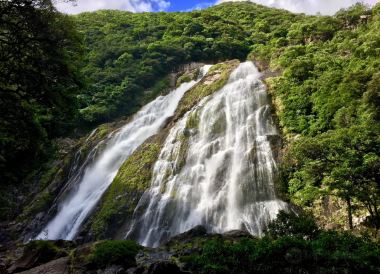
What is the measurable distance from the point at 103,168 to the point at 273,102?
1583 cm

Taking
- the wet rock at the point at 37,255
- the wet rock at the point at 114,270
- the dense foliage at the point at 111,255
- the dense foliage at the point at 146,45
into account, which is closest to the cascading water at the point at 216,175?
the wet rock at the point at 37,255

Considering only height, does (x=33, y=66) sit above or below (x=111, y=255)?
above

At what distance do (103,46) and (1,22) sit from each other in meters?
61.3

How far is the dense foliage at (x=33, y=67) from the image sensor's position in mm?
14898

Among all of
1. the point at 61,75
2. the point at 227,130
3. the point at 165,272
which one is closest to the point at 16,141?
the point at 61,75

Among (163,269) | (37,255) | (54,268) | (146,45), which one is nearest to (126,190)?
(37,255)

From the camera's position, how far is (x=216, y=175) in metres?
29.3

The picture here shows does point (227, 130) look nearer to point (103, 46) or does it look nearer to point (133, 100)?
point (133, 100)

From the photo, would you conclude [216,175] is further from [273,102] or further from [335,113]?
[273,102]

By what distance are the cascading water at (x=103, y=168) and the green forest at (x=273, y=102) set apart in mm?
5312

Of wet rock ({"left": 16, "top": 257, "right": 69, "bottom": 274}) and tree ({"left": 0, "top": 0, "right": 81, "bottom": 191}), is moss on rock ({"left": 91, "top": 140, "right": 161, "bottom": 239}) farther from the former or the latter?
tree ({"left": 0, "top": 0, "right": 81, "bottom": 191})

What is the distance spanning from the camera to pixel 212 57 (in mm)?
68500

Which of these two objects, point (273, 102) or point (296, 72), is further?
point (296, 72)

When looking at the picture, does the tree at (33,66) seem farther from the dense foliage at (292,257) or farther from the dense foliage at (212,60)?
the dense foliage at (292,257)
